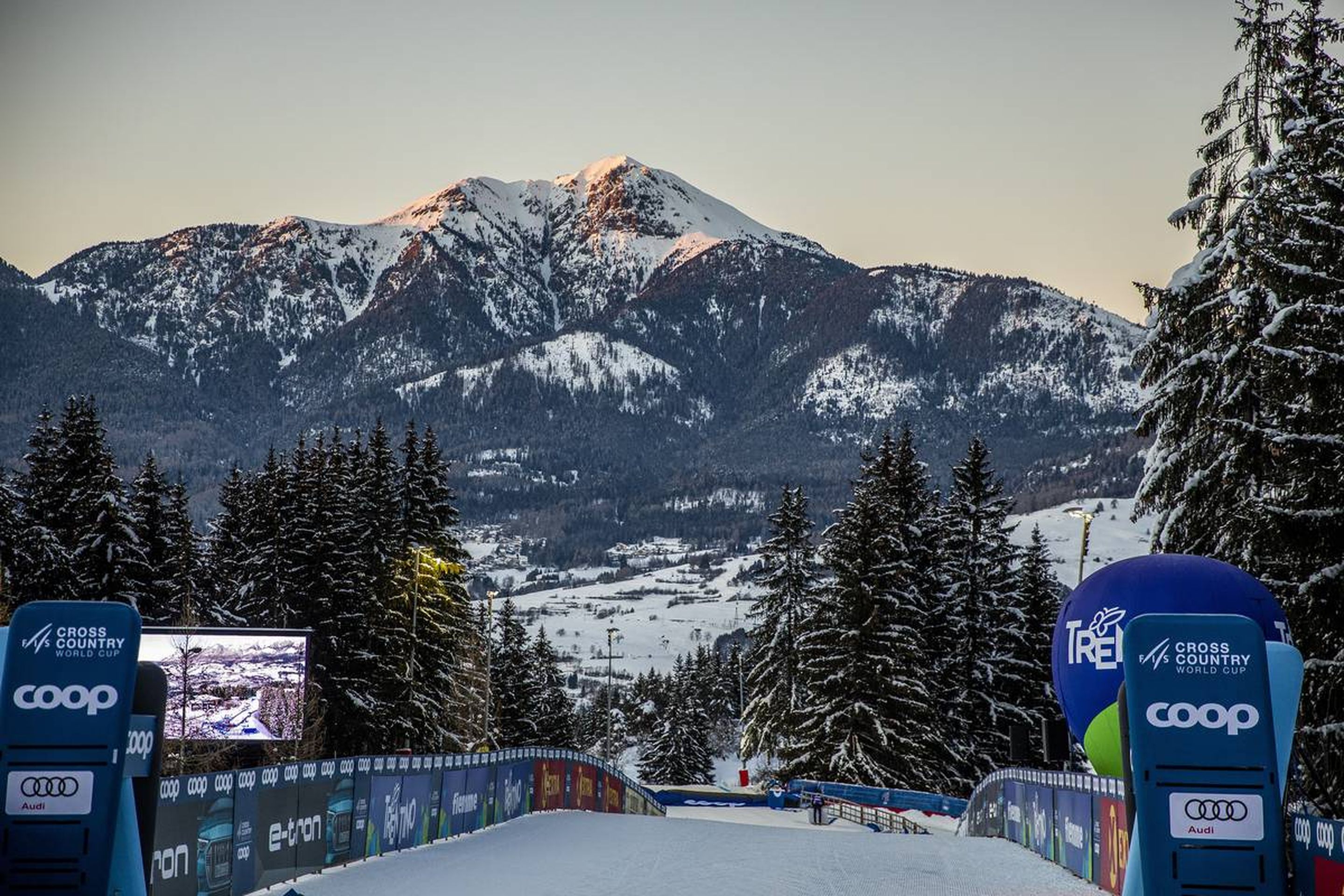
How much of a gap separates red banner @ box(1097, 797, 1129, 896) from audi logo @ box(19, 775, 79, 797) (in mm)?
12864

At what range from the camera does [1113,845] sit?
20.4 m

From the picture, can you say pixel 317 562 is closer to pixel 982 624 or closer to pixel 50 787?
pixel 982 624

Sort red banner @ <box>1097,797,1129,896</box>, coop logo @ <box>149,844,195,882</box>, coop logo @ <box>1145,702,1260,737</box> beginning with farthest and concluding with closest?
red banner @ <box>1097,797,1129,896</box>
coop logo @ <box>149,844,195,882</box>
coop logo @ <box>1145,702,1260,737</box>

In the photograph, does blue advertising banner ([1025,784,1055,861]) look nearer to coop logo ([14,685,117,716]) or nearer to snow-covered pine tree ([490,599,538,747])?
coop logo ([14,685,117,716])

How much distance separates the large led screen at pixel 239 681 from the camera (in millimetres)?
47844

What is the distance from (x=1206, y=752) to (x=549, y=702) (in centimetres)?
8972

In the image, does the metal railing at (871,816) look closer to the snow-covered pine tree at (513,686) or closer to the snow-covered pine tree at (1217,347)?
the snow-covered pine tree at (1217,347)

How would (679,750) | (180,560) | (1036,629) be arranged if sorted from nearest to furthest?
1. (1036,629)
2. (180,560)
3. (679,750)

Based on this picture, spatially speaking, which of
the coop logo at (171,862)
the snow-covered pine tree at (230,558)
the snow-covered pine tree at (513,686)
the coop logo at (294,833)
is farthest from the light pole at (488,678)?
the coop logo at (171,862)

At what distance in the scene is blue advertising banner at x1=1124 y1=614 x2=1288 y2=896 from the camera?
1166 centimetres

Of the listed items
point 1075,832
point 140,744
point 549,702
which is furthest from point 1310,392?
point 549,702

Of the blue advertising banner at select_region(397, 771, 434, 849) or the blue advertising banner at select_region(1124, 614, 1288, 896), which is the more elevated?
the blue advertising banner at select_region(1124, 614, 1288, 896)

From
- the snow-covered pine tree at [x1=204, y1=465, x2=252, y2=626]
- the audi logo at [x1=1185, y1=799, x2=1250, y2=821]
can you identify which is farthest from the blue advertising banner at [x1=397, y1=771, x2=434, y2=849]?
the snow-covered pine tree at [x1=204, y1=465, x2=252, y2=626]

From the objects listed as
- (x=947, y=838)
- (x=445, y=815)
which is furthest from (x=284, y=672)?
(x=947, y=838)
